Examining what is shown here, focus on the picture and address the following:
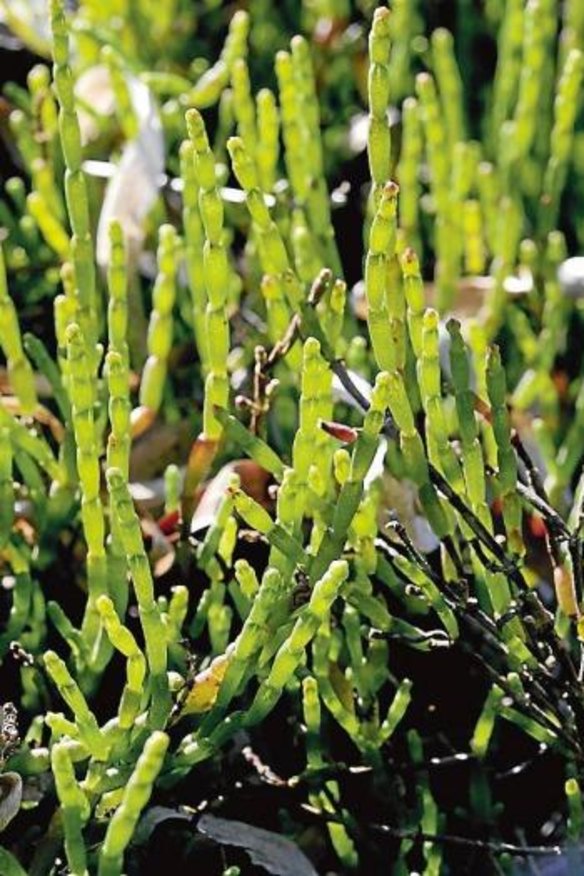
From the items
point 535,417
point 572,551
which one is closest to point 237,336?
point 535,417

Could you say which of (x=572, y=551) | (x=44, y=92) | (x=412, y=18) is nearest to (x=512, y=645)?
(x=572, y=551)

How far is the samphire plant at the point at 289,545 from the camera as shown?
652mm

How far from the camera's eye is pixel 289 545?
2.15ft

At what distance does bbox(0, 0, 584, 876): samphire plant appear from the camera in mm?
652

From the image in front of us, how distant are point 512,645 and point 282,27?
0.84m

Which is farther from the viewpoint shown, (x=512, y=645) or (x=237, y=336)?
(x=237, y=336)

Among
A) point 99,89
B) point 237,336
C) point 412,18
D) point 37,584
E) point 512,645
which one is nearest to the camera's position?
point 512,645

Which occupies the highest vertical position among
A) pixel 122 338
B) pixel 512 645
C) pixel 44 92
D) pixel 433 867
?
pixel 44 92

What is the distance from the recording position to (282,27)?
1372 millimetres

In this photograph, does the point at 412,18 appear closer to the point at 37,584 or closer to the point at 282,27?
the point at 282,27

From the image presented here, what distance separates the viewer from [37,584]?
0.83 metres

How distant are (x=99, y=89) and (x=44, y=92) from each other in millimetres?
122

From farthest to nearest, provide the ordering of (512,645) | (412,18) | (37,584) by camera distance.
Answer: (412,18) → (37,584) → (512,645)

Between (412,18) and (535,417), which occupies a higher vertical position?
(412,18)
